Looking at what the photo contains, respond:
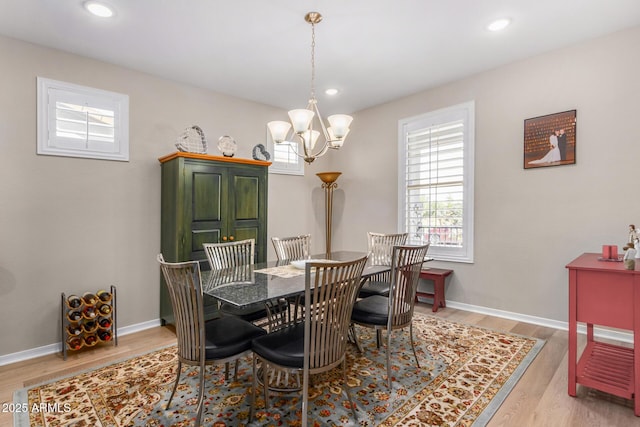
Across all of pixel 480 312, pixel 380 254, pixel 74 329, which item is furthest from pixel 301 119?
pixel 480 312

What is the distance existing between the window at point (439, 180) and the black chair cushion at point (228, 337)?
2.87 metres

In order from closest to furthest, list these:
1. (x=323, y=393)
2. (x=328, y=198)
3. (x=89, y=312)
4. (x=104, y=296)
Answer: (x=323, y=393), (x=89, y=312), (x=104, y=296), (x=328, y=198)

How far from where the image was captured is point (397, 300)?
7.88 feet

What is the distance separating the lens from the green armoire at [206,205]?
333cm

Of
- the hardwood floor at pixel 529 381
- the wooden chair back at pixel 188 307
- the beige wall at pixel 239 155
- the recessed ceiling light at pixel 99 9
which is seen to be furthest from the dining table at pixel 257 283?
the recessed ceiling light at pixel 99 9

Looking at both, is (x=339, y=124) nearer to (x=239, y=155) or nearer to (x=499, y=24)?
(x=499, y=24)

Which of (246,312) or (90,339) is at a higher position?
(246,312)

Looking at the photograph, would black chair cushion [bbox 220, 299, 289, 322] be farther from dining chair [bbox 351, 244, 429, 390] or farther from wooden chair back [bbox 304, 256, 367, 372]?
wooden chair back [bbox 304, 256, 367, 372]

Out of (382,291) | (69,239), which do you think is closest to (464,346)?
(382,291)

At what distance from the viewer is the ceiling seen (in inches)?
99.9

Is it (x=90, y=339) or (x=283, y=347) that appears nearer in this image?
(x=283, y=347)

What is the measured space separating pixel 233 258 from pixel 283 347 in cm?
145

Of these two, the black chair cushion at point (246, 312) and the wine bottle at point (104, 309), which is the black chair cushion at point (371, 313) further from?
the wine bottle at point (104, 309)

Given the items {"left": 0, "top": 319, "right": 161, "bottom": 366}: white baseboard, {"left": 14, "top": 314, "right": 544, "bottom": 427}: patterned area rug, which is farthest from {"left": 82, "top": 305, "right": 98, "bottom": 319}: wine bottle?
{"left": 14, "top": 314, "right": 544, "bottom": 427}: patterned area rug
